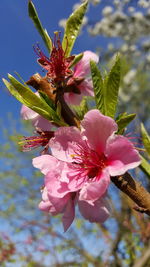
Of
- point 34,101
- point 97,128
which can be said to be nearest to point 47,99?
point 34,101

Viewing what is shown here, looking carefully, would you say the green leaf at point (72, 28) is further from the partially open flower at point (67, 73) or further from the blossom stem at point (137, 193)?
the blossom stem at point (137, 193)

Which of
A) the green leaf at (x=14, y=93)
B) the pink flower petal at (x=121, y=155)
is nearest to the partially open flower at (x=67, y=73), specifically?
the green leaf at (x=14, y=93)

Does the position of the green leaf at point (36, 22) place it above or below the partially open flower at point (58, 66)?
above

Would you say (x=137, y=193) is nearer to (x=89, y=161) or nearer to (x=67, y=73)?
(x=89, y=161)

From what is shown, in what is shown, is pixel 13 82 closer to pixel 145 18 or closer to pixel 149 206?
pixel 149 206

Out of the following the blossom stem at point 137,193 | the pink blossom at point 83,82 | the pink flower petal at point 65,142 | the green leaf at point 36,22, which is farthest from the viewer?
the pink blossom at point 83,82

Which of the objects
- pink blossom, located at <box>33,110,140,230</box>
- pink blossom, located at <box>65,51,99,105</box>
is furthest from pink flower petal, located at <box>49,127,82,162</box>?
pink blossom, located at <box>65,51,99,105</box>

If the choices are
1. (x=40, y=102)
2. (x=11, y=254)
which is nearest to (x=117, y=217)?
(x=11, y=254)
